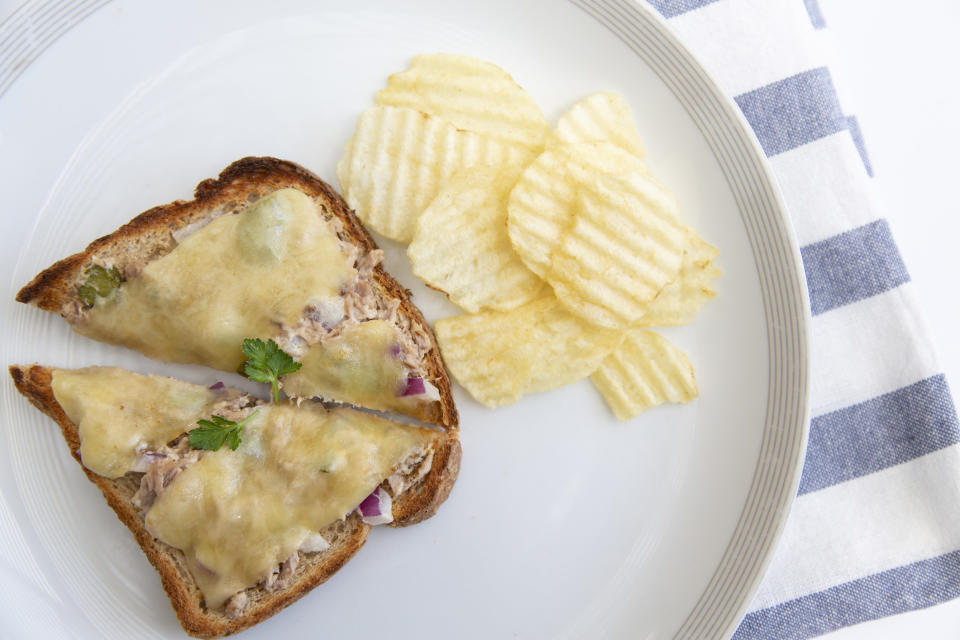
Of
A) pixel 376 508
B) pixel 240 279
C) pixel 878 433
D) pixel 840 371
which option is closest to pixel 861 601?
pixel 878 433

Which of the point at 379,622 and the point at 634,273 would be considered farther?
the point at 379,622

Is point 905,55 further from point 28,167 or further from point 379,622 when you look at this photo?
point 28,167

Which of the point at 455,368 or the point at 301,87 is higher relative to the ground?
the point at 301,87

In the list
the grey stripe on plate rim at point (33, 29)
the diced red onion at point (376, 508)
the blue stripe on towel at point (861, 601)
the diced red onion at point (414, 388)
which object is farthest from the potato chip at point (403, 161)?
the blue stripe on towel at point (861, 601)

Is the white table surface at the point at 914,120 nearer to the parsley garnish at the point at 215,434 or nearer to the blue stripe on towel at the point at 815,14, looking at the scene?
the blue stripe on towel at the point at 815,14

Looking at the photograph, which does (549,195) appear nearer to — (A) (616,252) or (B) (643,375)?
(A) (616,252)

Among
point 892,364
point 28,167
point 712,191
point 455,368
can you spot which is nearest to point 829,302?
point 892,364
